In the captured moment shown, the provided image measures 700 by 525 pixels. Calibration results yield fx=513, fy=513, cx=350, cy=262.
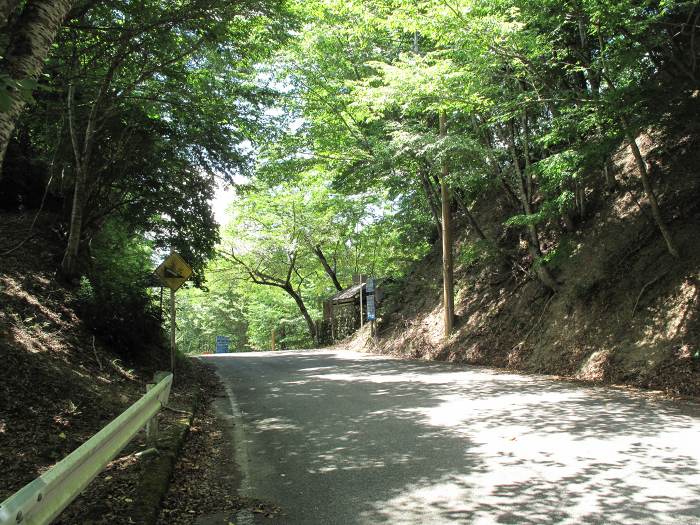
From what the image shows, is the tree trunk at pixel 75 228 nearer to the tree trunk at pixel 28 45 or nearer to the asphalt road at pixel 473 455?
the asphalt road at pixel 473 455

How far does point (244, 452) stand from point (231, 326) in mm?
53522

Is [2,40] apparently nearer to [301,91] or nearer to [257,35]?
[257,35]

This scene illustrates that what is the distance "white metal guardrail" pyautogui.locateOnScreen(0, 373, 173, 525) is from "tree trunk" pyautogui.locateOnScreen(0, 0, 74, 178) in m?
2.15

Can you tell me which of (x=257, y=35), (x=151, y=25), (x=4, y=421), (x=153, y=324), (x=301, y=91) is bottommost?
(x=4, y=421)

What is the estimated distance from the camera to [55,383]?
21.6 ft

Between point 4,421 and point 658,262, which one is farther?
point 658,262

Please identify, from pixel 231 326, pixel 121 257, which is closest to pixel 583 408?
pixel 121 257

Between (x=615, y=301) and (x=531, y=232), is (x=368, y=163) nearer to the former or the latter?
(x=531, y=232)

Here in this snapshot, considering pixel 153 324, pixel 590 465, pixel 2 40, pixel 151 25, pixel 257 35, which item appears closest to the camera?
pixel 590 465

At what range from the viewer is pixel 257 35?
30.3ft

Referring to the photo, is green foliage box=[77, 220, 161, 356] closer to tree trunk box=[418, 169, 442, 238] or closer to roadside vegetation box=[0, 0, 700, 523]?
roadside vegetation box=[0, 0, 700, 523]

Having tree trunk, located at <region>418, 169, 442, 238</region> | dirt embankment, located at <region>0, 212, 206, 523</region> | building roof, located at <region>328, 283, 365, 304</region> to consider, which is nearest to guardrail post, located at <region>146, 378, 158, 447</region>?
dirt embankment, located at <region>0, 212, 206, 523</region>

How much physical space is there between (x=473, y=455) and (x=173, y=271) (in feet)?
27.7

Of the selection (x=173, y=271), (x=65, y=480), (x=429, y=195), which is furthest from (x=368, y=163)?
(x=65, y=480)
